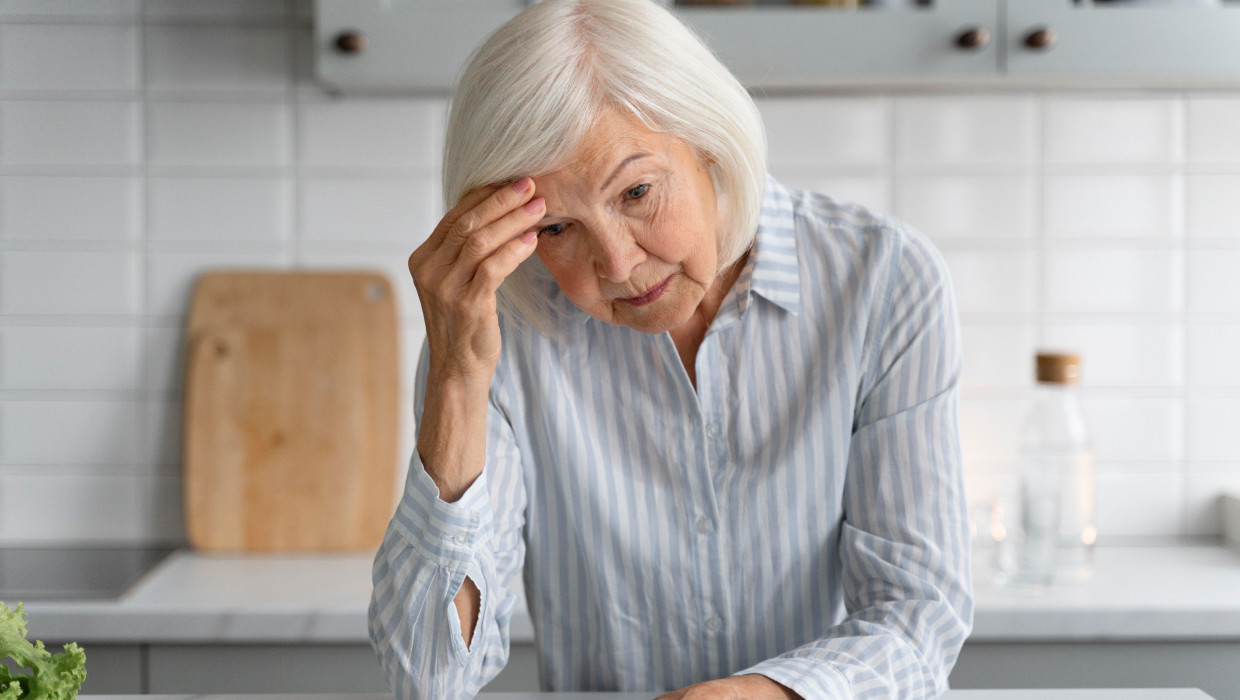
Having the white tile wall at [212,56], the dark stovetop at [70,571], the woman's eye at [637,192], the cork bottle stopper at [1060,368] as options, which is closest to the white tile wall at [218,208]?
the white tile wall at [212,56]

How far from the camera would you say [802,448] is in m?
0.98

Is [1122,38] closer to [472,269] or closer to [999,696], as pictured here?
[999,696]

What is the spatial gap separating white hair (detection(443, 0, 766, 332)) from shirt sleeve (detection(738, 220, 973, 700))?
206 mm

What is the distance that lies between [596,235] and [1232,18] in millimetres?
1206

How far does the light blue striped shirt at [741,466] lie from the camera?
3.03 feet

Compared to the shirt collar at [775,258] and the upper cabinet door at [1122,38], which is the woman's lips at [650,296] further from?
the upper cabinet door at [1122,38]

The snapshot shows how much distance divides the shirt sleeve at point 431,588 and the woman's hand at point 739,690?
19 centimetres

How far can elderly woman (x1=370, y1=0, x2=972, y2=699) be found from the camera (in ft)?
2.65

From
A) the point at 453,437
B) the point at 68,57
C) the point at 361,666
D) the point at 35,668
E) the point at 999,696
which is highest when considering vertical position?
the point at 68,57

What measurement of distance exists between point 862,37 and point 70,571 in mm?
1520

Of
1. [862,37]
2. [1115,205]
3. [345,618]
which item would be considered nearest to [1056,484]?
[1115,205]

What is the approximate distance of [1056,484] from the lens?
5.48 feet

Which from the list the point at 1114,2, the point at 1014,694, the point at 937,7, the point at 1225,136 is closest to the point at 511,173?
the point at 1014,694

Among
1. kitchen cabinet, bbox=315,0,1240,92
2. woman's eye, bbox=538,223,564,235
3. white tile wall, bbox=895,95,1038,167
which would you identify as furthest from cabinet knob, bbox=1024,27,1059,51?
woman's eye, bbox=538,223,564,235
